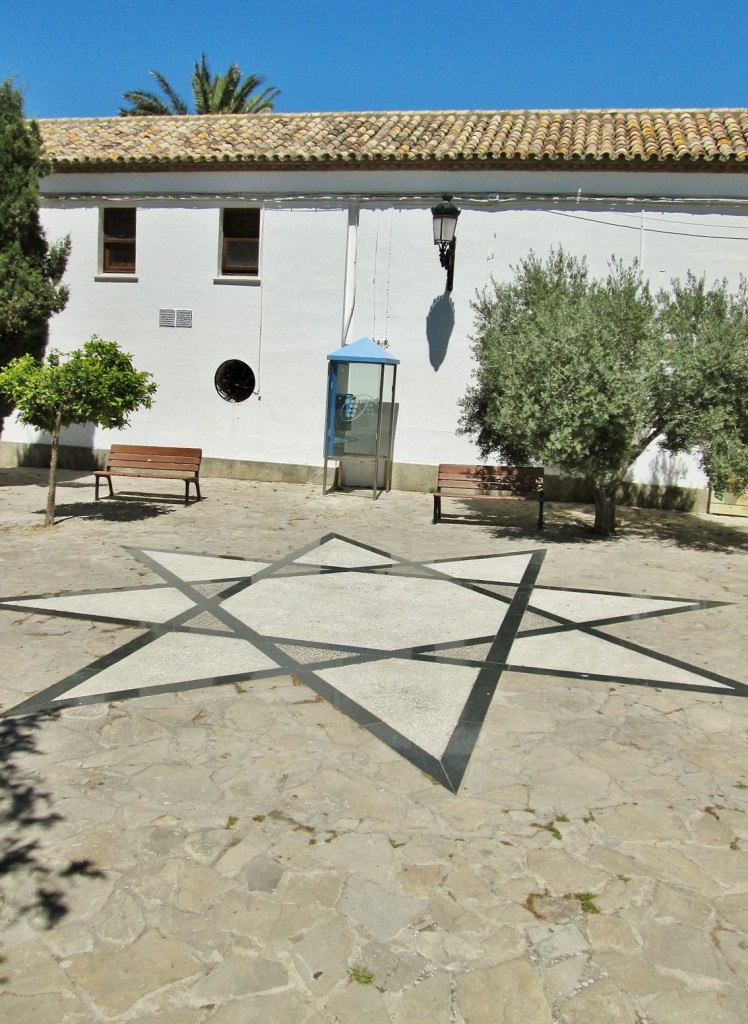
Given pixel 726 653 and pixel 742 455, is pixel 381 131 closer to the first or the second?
pixel 742 455

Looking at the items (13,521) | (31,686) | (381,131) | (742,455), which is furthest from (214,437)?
(31,686)

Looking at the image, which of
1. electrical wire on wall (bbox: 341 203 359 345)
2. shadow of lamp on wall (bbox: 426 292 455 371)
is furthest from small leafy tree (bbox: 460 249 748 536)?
electrical wire on wall (bbox: 341 203 359 345)

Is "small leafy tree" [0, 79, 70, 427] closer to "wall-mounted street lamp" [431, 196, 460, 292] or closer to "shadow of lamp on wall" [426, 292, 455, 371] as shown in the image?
"shadow of lamp on wall" [426, 292, 455, 371]

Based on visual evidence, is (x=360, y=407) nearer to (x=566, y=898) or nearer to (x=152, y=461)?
(x=152, y=461)

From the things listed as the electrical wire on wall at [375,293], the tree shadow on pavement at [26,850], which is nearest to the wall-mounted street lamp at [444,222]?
the electrical wire on wall at [375,293]

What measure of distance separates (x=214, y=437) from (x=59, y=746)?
1049 centimetres

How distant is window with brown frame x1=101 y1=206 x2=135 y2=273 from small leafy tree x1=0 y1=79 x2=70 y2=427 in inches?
45.3

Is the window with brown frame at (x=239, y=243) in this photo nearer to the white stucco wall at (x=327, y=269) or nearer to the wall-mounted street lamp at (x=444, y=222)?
the white stucco wall at (x=327, y=269)

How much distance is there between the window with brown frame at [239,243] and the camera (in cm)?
1381

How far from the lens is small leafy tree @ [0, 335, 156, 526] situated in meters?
8.92

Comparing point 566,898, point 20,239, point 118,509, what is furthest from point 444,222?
point 566,898

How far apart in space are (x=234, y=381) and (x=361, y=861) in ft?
38.5

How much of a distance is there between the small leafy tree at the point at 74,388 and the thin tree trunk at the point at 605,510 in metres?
5.75

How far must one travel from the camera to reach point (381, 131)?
1390cm
